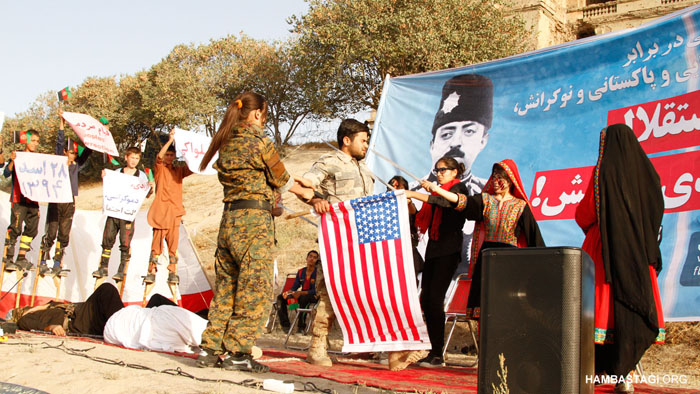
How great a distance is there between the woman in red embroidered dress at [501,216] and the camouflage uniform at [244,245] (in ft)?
4.85

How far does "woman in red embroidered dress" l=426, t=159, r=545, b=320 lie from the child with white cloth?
280 centimetres

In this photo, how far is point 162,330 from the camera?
6.67 metres

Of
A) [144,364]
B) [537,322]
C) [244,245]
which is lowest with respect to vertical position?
[144,364]

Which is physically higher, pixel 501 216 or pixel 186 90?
pixel 186 90

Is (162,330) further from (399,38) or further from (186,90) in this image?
(186,90)

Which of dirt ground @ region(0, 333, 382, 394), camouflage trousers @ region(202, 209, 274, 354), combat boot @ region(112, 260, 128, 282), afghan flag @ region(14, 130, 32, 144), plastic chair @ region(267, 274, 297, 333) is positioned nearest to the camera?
dirt ground @ region(0, 333, 382, 394)

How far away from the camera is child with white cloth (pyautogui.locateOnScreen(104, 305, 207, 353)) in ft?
21.7

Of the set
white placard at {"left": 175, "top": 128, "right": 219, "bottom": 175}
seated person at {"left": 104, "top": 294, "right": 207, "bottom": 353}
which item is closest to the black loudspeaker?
seated person at {"left": 104, "top": 294, "right": 207, "bottom": 353}

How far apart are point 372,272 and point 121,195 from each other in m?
5.20

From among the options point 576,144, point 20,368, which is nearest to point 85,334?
point 20,368

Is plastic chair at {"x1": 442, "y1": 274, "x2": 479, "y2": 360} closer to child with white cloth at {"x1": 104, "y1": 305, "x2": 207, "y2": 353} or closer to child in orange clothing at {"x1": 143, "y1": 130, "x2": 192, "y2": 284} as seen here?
child with white cloth at {"x1": 104, "y1": 305, "x2": 207, "y2": 353}

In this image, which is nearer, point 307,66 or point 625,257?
point 625,257

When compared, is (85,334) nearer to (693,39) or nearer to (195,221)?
(693,39)

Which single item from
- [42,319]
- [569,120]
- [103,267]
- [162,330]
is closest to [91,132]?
[103,267]
